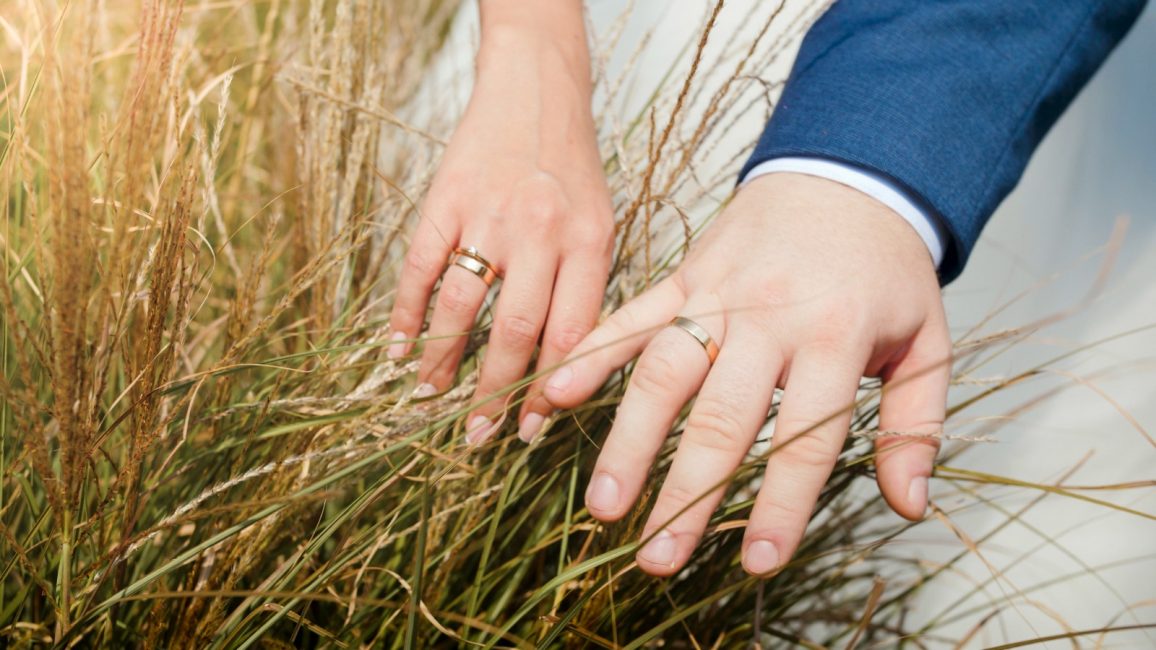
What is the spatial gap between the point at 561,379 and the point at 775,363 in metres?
0.19

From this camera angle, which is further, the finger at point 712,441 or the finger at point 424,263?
the finger at point 424,263

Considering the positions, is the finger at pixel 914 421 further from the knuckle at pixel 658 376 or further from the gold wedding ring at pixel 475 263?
the gold wedding ring at pixel 475 263

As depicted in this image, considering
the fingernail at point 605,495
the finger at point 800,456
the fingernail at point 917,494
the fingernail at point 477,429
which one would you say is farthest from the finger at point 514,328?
the fingernail at point 917,494

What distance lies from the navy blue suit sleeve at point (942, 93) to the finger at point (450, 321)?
329 millimetres

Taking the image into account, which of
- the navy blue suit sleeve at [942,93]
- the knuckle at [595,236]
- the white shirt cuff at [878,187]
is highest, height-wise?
the navy blue suit sleeve at [942,93]

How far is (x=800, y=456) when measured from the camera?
0.61m

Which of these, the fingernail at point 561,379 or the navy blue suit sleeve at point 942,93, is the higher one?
the navy blue suit sleeve at point 942,93

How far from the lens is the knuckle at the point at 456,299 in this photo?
74 centimetres

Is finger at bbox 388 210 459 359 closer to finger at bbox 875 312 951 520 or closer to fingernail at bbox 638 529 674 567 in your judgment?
fingernail at bbox 638 529 674 567

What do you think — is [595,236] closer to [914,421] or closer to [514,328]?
[514,328]

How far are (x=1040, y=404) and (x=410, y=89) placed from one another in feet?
4.54

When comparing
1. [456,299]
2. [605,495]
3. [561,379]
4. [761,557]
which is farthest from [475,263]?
[761,557]

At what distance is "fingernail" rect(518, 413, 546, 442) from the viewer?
0.71 meters

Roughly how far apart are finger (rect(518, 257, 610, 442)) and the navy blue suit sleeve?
22cm
